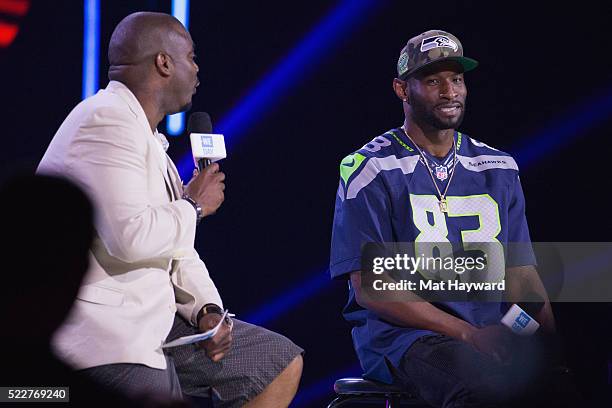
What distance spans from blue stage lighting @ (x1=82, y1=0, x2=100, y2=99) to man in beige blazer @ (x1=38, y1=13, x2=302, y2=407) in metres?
1.26

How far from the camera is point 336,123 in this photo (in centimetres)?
410

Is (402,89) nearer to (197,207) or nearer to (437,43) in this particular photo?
(437,43)

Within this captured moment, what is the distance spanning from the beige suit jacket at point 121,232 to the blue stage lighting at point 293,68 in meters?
1.56

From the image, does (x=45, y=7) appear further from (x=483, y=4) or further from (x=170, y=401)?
(x=170, y=401)

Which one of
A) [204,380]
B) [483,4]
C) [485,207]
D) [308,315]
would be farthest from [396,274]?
[483,4]

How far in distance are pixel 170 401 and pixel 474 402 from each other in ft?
6.15

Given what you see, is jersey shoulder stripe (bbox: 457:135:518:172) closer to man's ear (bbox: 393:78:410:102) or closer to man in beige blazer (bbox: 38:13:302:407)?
man's ear (bbox: 393:78:410:102)

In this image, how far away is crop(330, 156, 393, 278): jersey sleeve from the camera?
2855 millimetres

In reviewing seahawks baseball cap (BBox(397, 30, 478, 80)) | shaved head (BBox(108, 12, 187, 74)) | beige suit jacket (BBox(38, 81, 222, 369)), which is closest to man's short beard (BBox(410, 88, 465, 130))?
seahawks baseball cap (BBox(397, 30, 478, 80))

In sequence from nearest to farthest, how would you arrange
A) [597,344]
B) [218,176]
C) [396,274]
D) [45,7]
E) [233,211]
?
[218,176] → [396,274] → [597,344] → [45,7] → [233,211]

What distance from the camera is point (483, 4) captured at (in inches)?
164

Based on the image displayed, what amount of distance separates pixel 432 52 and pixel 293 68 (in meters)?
1.04

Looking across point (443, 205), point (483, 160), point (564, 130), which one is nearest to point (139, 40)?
point (443, 205)

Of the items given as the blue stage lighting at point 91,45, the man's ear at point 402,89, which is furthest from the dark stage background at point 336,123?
the man's ear at point 402,89
